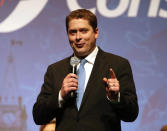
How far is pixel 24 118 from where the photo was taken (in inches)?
133

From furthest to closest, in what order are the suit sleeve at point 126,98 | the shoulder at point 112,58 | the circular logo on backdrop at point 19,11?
the circular logo on backdrop at point 19,11 → the shoulder at point 112,58 → the suit sleeve at point 126,98

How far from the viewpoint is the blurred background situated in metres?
3.39

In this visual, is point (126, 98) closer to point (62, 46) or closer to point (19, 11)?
point (62, 46)

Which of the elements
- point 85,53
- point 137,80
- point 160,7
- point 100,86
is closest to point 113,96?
point 100,86

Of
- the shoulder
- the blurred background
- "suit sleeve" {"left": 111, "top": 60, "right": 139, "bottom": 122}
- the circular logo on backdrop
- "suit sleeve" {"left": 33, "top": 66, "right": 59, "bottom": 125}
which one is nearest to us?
"suit sleeve" {"left": 111, "top": 60, "right": 139, "bottom": 122}

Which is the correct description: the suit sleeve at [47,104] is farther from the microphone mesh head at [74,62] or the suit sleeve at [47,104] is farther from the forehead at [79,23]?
the forehead at [79,23]

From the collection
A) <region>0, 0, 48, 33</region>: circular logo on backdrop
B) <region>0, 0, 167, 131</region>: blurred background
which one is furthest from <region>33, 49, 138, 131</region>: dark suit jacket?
<region>0, 0, 48, 33</region>: circular logo on backdrop

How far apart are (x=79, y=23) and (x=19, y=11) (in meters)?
1.62

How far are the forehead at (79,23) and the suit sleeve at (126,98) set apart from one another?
31cm

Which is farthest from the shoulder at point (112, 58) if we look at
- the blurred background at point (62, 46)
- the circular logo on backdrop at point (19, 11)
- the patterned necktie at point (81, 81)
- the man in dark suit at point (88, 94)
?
the circular logo on backdrop at point (19, 11)

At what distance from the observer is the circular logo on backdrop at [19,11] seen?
3.53 meters

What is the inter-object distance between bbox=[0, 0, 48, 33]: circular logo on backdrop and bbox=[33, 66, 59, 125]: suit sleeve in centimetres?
152

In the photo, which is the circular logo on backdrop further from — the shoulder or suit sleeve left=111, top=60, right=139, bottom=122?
suit sleeve left=111, top=60, right=139, bottom=122

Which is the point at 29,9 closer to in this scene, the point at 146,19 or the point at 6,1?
the point at 6,1
